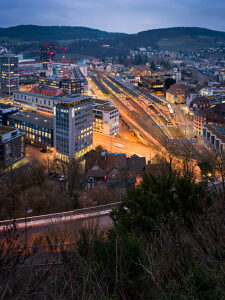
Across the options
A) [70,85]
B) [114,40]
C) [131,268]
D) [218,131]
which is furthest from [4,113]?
[114,40]

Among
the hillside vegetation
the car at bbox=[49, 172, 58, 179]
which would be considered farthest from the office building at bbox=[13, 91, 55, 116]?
the hillside vegetation

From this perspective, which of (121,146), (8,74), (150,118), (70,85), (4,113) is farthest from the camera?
(8,74)

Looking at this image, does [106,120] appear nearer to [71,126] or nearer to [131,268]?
[71,126]

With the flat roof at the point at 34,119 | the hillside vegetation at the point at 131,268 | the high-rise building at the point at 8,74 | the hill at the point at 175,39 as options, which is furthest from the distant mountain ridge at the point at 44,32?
the hillside vegetation at the point at 131,268

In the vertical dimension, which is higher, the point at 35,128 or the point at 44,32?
the point at 44,32

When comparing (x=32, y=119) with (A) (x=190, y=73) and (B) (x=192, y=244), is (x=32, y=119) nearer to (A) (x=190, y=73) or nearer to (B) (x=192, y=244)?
(B) (x=192, y=244)

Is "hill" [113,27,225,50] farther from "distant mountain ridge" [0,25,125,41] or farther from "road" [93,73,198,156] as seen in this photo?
"road" [93,73,198,156]
